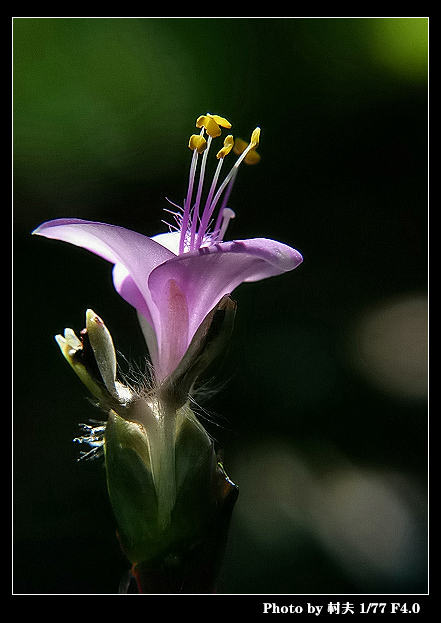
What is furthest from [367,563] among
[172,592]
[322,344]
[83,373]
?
[83,373]

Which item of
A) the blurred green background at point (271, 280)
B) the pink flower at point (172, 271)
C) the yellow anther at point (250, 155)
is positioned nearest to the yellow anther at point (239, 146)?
the yellow anther at point (250, 155)

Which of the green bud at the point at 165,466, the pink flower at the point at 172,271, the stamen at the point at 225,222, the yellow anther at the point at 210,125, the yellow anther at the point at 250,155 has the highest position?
the yellow anther at the point at 210,125

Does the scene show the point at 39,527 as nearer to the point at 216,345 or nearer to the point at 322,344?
the point at 322,344

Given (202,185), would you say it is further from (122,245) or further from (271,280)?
(271,280)

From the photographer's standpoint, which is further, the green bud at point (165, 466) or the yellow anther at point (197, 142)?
the yellow anther at point (197, 142)

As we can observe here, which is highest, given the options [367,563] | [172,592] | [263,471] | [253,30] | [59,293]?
[253,30]

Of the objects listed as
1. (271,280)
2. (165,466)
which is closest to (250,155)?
(165,466)

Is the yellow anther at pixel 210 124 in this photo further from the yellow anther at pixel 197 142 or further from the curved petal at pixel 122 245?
the curved petal at pixel 122 245
